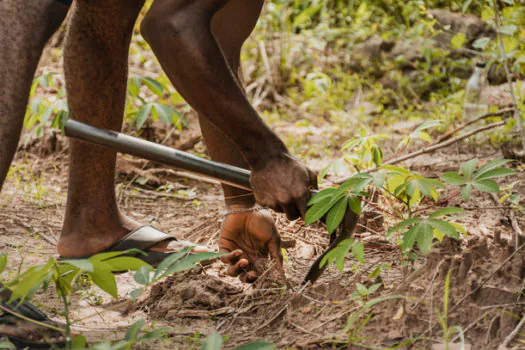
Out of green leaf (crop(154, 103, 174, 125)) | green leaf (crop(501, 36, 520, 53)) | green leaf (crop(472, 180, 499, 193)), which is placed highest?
green leaf (crop(501, 36, 520, 53))

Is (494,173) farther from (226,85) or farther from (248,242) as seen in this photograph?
(248,242)

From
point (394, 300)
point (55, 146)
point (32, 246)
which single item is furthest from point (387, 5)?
→ point (394, 300)

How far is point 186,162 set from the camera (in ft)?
5.89

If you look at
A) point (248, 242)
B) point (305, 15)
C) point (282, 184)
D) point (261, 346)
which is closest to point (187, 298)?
point (248, 242)

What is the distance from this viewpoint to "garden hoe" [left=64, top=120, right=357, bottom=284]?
5.75 feet

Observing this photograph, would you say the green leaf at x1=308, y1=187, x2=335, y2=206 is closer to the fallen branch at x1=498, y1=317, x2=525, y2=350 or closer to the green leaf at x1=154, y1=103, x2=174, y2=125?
the fallen branch at x1=498, y1=317, x2=525, y2=350

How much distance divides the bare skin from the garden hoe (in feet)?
0.29

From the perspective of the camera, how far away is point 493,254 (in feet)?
4.89

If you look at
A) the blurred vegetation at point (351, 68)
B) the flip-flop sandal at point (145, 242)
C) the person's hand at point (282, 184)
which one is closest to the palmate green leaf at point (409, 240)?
the person's hand at point (282, 184)

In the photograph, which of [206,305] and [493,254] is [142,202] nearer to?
[206,305]

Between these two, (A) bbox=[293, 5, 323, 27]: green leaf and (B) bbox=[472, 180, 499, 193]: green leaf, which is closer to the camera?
Result: (B) bbox=[472, 180, 499, 193]: green leaf

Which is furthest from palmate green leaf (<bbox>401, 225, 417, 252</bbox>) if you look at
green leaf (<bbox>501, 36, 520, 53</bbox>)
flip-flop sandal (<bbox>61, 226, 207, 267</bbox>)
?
green leaf (<bbox>501, 36, 520, 53</bbox>)

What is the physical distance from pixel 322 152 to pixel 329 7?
3.63 meters

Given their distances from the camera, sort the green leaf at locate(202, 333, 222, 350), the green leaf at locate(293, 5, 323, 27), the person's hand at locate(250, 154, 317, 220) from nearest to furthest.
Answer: the green leaf at locate(202, 333, 222, 350) < the person's hand at locate(250, 154, 317, 220) < the green leaf at locate(293, 5, 323, 27)
